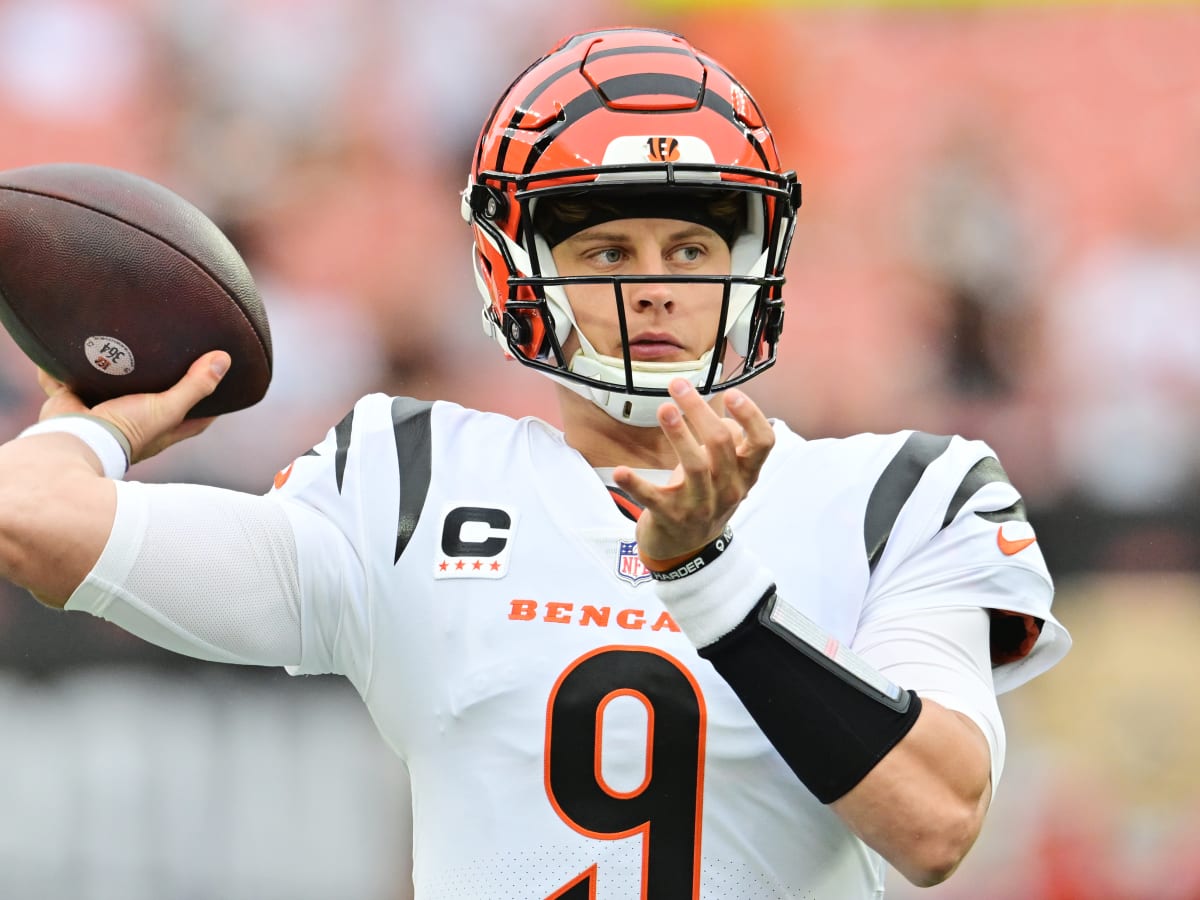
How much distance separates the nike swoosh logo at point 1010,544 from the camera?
1488 mm

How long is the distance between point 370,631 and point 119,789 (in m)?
2.13

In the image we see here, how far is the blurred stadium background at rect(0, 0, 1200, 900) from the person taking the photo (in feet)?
11.1

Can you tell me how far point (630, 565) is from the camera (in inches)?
58.9

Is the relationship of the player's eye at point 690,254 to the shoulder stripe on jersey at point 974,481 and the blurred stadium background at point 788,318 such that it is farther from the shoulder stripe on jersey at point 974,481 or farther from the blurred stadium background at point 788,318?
the blurred stadium background at point 788,318

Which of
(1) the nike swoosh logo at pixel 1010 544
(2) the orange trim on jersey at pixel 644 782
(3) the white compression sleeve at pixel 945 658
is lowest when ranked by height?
(2) the orange trim on jersey at pixel 644 782

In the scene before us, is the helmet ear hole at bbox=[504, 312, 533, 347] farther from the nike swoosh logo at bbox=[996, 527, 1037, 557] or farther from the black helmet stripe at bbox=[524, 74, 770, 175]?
the nike swoosh logo at bbox=[996, 527, 1037, 557]

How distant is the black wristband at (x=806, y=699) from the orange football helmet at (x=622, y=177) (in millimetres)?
326

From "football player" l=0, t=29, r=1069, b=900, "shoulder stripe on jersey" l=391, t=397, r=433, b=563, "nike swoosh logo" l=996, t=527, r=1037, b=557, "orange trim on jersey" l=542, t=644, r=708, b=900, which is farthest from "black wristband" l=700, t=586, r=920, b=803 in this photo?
"shoulder stripe on jersey" l=391, t=397, r=433, b=563

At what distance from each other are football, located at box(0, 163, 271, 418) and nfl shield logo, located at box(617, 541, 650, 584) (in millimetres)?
443

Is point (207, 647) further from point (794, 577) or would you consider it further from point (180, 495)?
point (794, 577)

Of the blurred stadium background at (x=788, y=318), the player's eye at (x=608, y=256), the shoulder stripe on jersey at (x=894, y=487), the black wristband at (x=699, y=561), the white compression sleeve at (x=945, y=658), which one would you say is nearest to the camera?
the black wristband at (x=699, y=561)

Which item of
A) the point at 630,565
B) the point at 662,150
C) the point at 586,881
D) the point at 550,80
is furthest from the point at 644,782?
the point at 550,80

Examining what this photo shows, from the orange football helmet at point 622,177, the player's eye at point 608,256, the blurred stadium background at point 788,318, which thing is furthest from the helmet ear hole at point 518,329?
the blurred stadium background at point 788,318

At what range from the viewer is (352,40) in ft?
12.9
